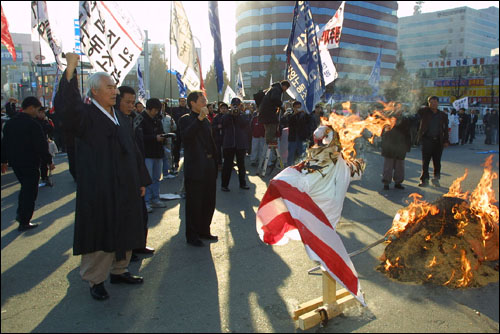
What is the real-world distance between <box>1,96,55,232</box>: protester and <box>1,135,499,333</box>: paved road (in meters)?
0.41

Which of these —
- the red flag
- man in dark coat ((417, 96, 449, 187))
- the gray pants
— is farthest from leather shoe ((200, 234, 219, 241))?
the red flag

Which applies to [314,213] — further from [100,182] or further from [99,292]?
[99,292]

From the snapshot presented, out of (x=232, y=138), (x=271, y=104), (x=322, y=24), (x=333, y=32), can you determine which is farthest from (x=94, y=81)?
(x=322, y=24)

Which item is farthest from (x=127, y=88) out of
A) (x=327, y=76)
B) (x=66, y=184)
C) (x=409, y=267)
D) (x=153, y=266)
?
(x=327, y=76)

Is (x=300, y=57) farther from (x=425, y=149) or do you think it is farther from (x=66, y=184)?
(x=66, y=184)

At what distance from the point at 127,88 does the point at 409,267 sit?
3.73 metres

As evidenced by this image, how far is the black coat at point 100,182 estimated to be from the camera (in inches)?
128

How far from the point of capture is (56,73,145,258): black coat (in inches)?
128

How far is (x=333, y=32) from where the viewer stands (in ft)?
45.0

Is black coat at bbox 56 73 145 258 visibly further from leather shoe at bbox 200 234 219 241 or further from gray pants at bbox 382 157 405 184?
gray pants at bbox 382 157 405 184

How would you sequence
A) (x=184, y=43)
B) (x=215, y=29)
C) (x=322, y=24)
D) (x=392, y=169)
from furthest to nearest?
(x=322, y=24)
(x=215, y=29)
(x=184, y=43)
(x=392, y=169)

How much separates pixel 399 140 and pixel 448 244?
16.1ft

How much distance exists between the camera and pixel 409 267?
3.84m

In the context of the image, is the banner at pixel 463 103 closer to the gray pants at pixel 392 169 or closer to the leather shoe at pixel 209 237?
the gray pants at pixel 392 169
